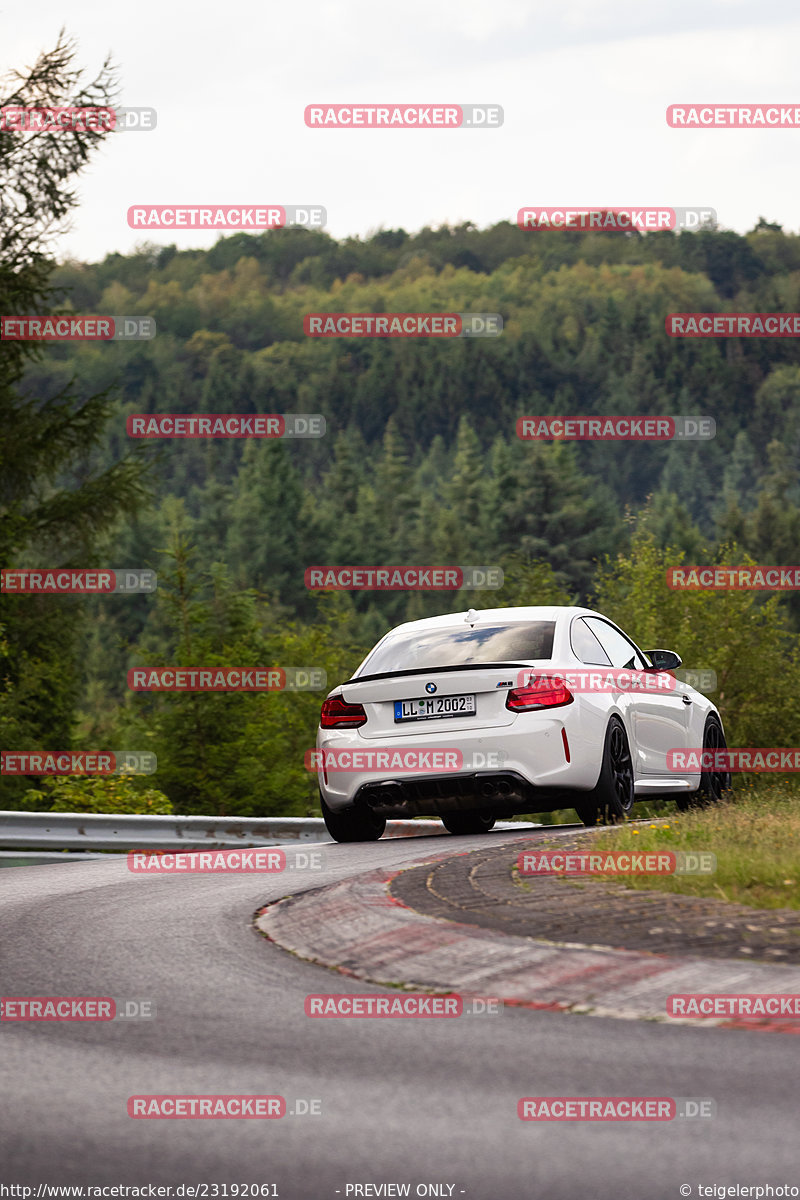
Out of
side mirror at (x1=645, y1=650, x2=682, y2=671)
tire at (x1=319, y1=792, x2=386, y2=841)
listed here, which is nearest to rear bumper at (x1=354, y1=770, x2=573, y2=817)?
tire at (x1=319, y1=792, x2=386, y2=841)

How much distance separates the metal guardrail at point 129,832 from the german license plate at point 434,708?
1942 millimetres

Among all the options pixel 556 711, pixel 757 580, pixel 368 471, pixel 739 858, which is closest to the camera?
pixel 739 858

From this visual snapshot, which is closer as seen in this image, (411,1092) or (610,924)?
(411,1092)

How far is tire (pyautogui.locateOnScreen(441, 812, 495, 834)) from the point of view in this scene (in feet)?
44.1

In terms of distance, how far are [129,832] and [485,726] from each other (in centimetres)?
315

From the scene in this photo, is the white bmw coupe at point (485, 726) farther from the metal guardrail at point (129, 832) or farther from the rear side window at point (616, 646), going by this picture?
the metal guardrail at point (129, 832)

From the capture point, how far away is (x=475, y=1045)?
5203 millimetres

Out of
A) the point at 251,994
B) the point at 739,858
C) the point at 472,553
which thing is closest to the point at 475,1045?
the point at 251,994

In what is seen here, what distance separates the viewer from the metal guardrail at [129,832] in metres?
12.0

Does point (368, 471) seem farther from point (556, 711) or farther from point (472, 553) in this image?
point (556, 711)

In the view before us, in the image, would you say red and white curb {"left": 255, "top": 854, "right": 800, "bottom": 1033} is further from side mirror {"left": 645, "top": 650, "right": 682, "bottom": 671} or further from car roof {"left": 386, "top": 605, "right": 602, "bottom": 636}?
side mirror {"left": 645, "top": 650, "right": 682, "bottom": 671}

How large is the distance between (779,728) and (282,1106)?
53.0m

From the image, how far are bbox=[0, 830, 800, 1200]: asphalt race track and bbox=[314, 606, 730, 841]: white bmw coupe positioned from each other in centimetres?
452

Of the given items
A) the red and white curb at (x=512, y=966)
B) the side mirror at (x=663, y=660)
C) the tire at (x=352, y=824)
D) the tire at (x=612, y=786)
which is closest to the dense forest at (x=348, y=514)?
the tire at (x=352, y=824)
